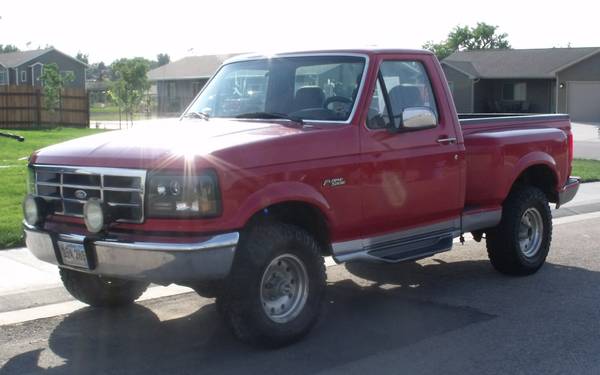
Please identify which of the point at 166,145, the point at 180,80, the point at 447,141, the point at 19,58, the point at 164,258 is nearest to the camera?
the point at 164,258

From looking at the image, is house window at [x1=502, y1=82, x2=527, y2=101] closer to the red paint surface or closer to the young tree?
the young tree

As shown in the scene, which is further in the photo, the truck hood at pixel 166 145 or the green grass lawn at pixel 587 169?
the green grass lawn at pixel 587 169

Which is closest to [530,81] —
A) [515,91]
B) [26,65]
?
[515,91]

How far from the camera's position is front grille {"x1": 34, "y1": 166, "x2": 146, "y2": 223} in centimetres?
543

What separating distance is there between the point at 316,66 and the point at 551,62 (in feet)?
154

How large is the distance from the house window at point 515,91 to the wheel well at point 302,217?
4797 centimetres

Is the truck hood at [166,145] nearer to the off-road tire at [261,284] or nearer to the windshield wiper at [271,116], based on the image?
the windshield wiper at [271,116]

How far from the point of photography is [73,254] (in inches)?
222

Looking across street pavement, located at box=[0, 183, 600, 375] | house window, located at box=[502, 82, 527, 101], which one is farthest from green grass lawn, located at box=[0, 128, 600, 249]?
house window, located at box=[502, 82, 527, 101]

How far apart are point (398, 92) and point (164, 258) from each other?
2751 millimetres

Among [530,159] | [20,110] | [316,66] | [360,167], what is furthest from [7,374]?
[20,110]

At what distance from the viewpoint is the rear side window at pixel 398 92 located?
264 inches

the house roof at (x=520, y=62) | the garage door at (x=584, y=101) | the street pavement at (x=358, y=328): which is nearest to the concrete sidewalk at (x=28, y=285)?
the street pavement at (x=358, y=328)

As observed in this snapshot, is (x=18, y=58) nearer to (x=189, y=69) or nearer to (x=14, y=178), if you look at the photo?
(x=189, y=69)
